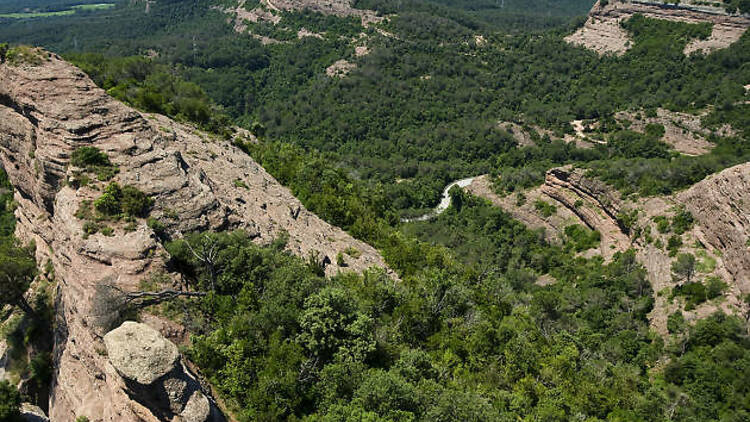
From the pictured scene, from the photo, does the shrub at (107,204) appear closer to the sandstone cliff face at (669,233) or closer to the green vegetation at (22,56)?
the green vegetation at (22,56)

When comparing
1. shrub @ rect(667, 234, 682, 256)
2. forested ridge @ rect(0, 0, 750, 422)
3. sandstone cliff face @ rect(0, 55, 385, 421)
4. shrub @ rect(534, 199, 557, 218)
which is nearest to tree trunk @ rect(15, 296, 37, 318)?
sandstone cliff face @ rect(0, 55, 385, 421)

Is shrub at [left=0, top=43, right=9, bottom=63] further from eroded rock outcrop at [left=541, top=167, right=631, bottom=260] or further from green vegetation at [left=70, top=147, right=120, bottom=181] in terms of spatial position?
eroded rock outcrop at [left=541, top=167, right=631, bottom=260]

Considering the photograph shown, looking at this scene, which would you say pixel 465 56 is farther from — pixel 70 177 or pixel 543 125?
pixel 70 177

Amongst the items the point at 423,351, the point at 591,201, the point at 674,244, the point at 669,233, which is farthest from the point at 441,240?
the point at 423,351

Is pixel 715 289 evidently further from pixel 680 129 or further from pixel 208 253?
pixel 680 129

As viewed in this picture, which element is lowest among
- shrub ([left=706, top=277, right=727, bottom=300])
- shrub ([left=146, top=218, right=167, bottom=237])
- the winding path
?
the winding path
